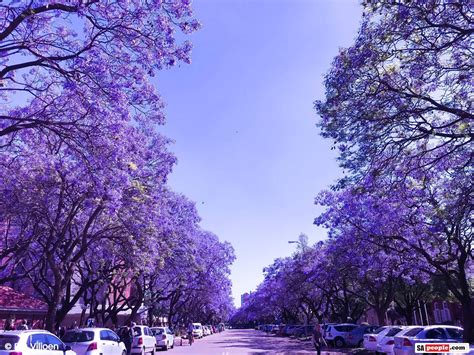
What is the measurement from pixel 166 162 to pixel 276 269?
40901mm

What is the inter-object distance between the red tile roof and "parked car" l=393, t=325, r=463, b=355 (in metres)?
18.8

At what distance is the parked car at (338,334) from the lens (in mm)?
33594

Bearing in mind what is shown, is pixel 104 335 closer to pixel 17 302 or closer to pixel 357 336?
pixel 17 302

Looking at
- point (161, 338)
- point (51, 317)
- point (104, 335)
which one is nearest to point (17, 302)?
point (51, 317)

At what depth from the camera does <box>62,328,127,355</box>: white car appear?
1658cm

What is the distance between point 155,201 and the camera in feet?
72.2

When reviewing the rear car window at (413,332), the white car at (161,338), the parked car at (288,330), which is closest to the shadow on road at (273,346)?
the white car at (161,338)

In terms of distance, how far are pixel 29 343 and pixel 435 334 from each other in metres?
14.7

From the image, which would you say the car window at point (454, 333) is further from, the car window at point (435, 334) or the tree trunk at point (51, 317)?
the tree trunk at point (51, 317)

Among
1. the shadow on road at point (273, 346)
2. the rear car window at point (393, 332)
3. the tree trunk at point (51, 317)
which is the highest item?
the tree trunk at point (51, 317)

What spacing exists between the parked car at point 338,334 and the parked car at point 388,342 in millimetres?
10770

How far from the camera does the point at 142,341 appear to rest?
25031 mm

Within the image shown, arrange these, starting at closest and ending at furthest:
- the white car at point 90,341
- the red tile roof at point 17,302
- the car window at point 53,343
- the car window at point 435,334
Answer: the car window at point 53,343
the white car at point 90,341
the car window at point 435,334
the red tile roof at point 17,302

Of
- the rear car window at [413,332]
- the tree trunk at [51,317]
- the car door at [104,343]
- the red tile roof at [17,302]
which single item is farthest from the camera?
the red tile roof at [17,302]
